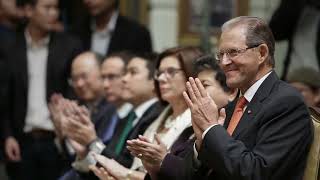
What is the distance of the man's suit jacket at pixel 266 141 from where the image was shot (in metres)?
4.00

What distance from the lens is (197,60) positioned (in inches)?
211

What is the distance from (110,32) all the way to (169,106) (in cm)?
250

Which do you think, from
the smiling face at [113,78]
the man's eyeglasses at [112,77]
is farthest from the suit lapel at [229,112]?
the man's eyeglasses at [112,77]

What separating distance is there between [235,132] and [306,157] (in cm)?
35

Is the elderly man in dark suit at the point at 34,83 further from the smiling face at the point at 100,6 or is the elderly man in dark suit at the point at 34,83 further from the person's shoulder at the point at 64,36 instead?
the smiling face at the point at 100,6

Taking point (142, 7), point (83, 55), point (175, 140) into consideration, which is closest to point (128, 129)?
point (175, 140)

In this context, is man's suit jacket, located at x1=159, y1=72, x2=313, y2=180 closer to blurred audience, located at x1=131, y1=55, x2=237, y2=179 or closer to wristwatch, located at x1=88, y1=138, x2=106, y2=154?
blurred audience, located at x1=131, y1=55, x2=237, y2=179

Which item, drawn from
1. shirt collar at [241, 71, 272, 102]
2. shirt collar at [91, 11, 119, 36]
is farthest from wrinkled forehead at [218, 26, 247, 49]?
shirt collar at [91, 11, 119, 36]

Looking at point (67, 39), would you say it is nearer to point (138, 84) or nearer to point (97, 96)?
point (97, 96)

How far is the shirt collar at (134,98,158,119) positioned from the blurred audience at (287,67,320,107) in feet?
3.26

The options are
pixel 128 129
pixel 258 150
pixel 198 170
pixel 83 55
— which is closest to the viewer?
pixel 258 150

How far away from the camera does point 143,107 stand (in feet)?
20.9

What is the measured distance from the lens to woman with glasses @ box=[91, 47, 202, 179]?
5.32 m

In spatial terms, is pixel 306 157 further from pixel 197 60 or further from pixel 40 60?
pixel 40 60
